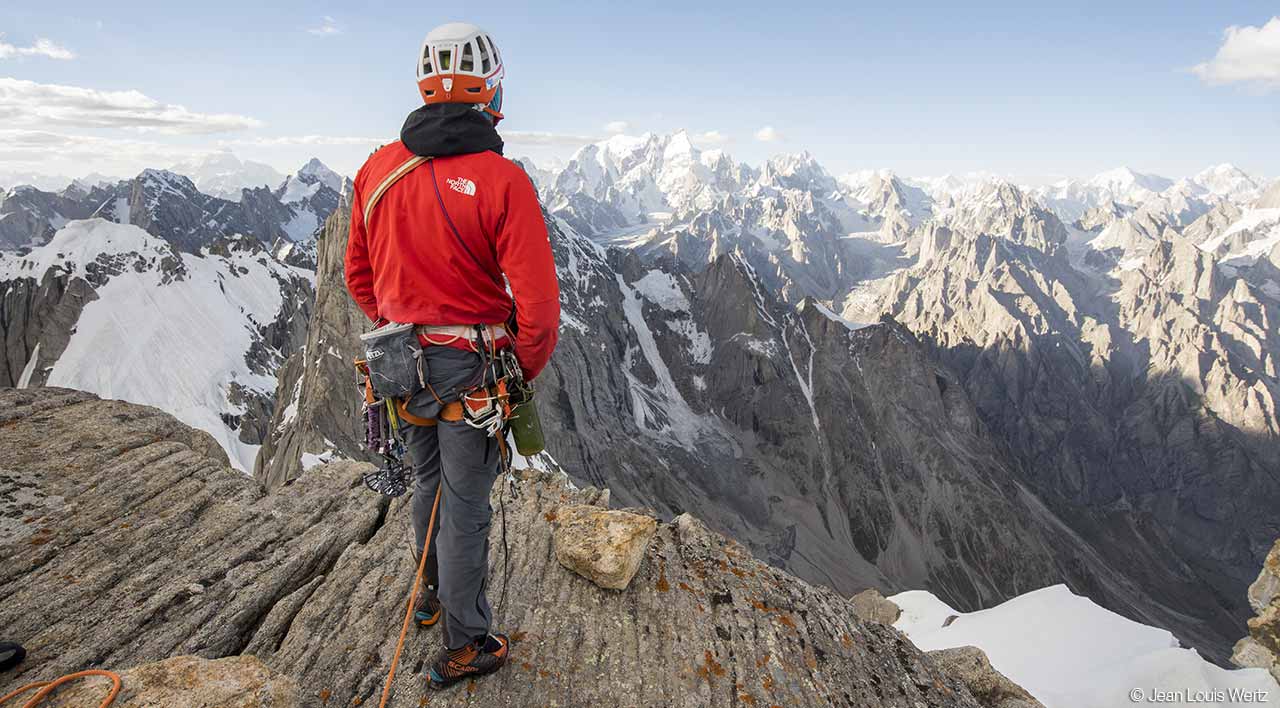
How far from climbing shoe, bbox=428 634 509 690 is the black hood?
450cm

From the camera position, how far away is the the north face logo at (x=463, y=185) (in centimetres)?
478

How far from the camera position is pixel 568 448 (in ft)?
310

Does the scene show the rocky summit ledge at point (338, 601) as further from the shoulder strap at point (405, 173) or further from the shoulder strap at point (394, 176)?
the shoulder strap at point (394, 176)

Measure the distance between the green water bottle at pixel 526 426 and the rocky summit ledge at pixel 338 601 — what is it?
243 cm

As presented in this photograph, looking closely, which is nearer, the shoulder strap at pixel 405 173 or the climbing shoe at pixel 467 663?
the shoulder strap at pixel 405 173

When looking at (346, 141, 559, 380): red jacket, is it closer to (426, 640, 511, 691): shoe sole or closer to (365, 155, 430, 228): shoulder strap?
(365, 155, 430, 228): shoulder strap

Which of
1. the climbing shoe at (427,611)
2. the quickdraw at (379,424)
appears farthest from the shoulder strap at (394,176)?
the climbing shoe at (427,611)

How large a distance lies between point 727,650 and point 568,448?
88.9 meters

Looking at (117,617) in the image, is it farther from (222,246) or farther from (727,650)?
(222,246)

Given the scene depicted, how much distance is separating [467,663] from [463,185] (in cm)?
438

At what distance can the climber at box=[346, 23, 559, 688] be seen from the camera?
189 inches

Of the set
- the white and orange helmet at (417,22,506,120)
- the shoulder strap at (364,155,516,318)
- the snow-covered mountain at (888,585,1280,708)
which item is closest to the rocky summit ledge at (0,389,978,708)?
the shoulder strap at (364,155,516,318)

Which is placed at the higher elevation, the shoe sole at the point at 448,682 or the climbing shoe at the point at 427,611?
the climbing shoe at the point at 427,611

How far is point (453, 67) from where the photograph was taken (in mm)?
4957
